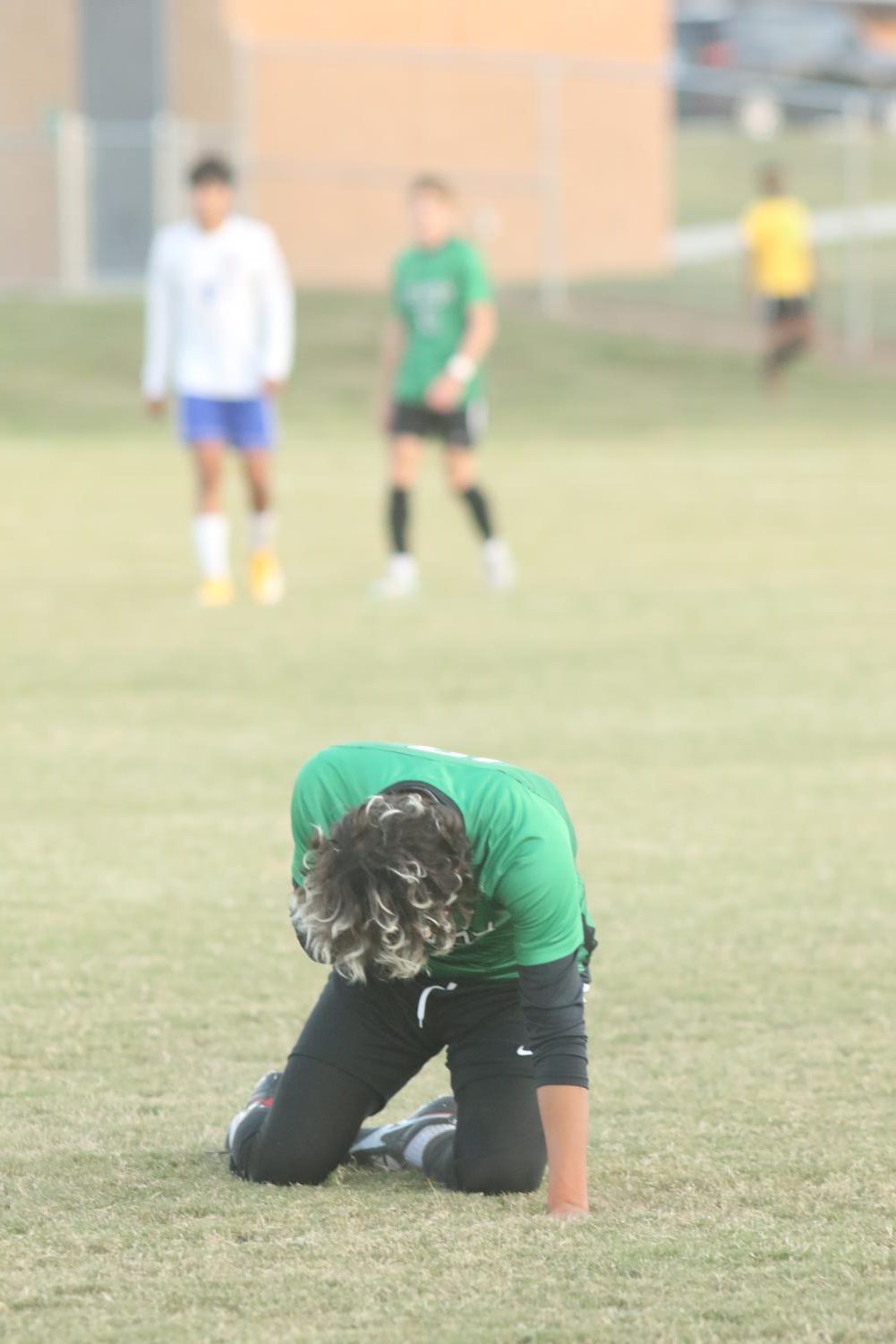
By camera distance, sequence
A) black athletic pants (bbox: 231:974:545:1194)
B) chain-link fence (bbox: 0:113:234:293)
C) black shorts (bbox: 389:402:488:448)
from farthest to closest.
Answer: chain-link fence (bbox: 0:113:234:293)
black shorts (bbox: 389:402:488:448)
black athletic pants (bbox: 231:974:545:1194)

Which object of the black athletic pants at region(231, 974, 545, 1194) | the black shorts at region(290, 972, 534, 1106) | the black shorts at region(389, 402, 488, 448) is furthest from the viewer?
the black shorts at region(389, 402, 488, 448)

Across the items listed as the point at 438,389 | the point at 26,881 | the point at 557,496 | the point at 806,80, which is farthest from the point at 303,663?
the point at 806,80

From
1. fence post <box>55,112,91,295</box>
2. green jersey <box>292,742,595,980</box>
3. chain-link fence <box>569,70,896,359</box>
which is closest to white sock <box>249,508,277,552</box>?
green jersey <box>292,742,595,980</box>

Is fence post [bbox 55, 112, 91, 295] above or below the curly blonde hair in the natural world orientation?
above

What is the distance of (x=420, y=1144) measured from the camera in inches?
180

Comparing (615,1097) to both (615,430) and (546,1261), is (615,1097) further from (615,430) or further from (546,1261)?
(615,430)

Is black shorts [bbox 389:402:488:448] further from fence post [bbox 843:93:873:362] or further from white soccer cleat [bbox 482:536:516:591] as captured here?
fence post [bbox 843:93:873:362]

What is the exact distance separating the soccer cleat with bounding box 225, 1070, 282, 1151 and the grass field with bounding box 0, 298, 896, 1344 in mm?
92

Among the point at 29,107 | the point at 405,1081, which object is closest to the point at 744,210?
the point at 29,107

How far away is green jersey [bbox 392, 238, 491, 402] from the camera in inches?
500

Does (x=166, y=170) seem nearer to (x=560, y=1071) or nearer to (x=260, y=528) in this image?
(x=260, y=528)

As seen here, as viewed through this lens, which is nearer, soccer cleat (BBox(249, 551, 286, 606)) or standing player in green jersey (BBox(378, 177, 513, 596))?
standing player in green jersey (BBox(378, 177, 513, 596))

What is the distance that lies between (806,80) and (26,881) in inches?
1574

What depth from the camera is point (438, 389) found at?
1245cm
